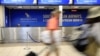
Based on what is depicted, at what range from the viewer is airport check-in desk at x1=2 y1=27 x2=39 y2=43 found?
14242mm

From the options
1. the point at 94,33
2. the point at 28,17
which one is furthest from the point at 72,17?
the point at 94,33

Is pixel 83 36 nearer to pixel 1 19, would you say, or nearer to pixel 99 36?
pixel 99 36

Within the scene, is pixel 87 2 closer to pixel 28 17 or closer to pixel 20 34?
pixel 20 34

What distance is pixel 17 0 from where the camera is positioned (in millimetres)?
12227

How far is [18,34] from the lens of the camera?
14.4 metres

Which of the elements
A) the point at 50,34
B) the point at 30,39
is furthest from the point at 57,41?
the point at 30,39

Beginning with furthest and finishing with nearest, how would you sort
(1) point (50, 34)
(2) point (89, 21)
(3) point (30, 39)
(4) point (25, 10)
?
1. (4) point (25, 10)
2. (3) point (30, 39)
3. (1) point (50, 34)
4. (2) point (89, 21)

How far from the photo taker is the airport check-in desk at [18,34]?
14.2 m

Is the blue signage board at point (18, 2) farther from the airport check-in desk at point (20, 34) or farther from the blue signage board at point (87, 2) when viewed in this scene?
the blue signage board at point (87, 2)

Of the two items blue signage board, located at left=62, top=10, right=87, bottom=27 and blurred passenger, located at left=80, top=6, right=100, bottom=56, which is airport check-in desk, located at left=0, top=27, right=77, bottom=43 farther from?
blurred passenger, located at left=80, top=6, right=100, bottom=56

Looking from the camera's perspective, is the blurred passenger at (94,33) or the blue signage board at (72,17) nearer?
the blurred passenger at (94,33)

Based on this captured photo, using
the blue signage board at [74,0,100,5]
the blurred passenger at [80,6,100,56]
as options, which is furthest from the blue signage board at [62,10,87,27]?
the blurred passenger at [80,6,100,56]

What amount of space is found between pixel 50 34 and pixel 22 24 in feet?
45.0

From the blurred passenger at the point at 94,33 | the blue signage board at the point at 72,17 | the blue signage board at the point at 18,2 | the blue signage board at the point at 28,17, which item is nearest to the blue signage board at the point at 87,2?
the blue signage board at the point at 18,2
